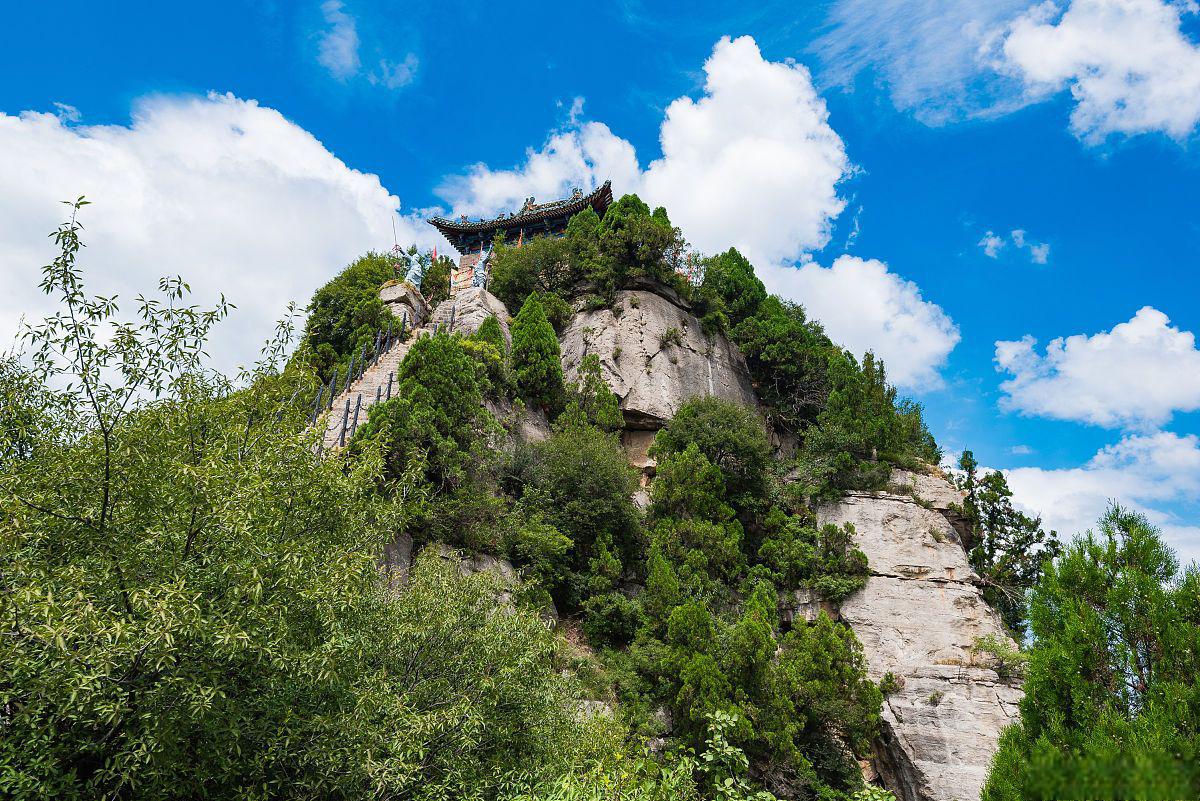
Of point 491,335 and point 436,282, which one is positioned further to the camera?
point 436,282

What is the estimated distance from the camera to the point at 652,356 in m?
30.7

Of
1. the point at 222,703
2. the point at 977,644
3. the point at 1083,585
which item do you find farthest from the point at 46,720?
the point at 977,644

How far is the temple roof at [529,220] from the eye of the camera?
45.8m

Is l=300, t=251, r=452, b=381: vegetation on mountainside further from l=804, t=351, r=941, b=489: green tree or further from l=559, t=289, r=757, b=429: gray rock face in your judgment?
l=804, t=351, r=941, b=489: green tree

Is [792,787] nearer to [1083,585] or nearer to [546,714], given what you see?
[546,714]

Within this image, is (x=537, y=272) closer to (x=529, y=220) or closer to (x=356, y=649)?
(x=529, y=220)

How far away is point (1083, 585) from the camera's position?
7363 mm

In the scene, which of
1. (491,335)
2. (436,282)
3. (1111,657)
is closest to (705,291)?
(491,335)

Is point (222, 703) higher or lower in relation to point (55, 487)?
lower

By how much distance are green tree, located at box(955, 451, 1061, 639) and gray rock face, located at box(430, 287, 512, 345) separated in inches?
745

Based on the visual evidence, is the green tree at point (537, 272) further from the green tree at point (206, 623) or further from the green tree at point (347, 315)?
the green tree at point (206, 623)

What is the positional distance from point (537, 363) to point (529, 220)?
2475 centimetres

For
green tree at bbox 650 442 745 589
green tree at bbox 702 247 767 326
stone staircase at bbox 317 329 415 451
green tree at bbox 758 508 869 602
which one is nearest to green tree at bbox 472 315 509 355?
stone staircase at bbox 317 329 415 451

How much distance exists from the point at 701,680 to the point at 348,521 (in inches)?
441
